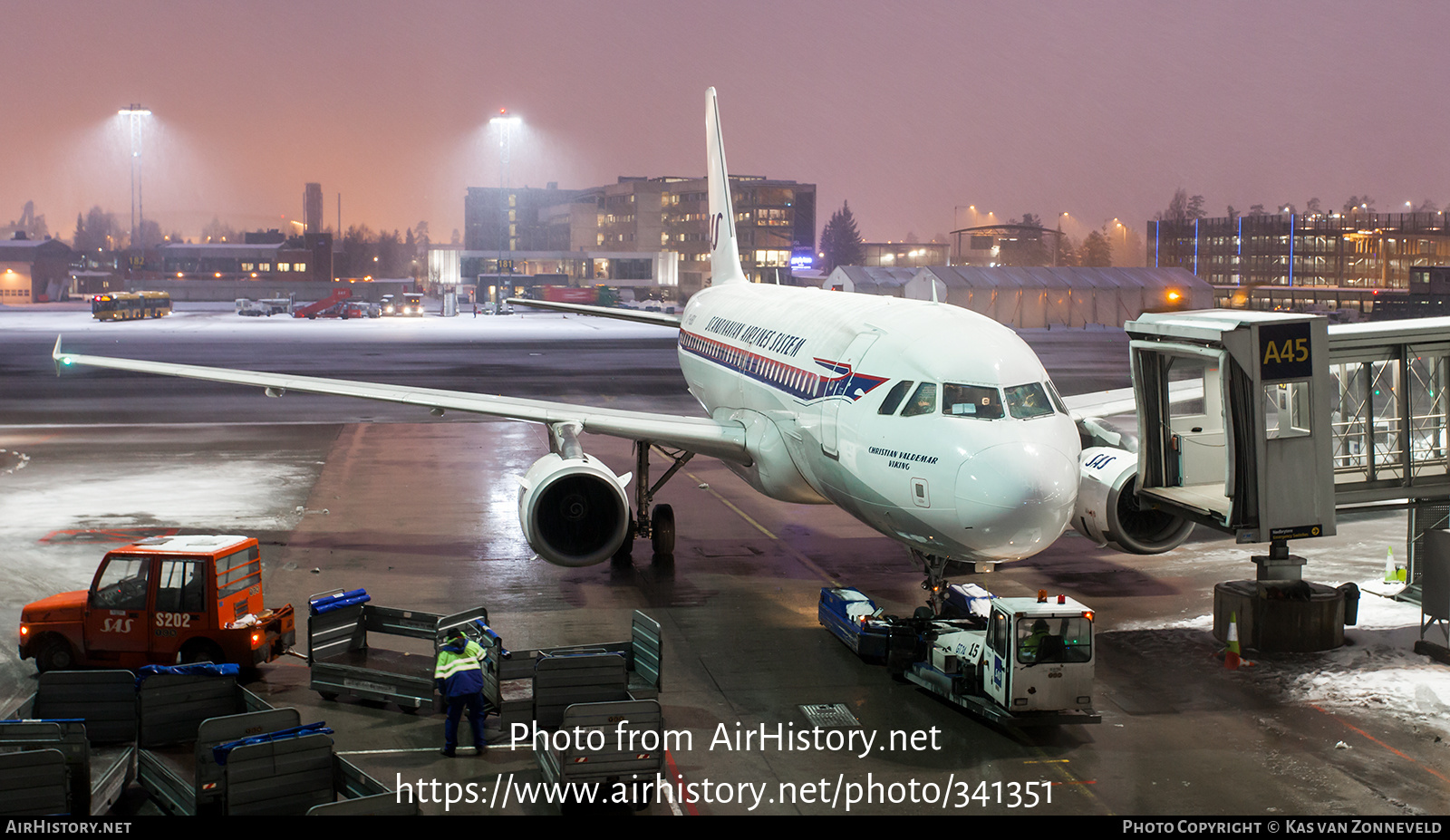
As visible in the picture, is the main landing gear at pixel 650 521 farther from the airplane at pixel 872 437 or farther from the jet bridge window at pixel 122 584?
the jet bridge window at pixel 122 584

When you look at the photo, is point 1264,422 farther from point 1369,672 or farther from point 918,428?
point 918,428

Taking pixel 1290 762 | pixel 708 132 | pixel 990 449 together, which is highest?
pixel 708 132

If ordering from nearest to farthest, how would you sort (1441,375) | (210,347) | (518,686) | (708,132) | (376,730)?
(376,730) → (518,686) → (1441,375) → (708,132) → (210,347)

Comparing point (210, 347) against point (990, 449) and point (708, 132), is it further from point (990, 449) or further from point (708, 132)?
point (990, 449)

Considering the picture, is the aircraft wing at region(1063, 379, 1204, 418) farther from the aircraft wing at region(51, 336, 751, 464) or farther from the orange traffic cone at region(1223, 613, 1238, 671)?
the aircraft wing at region(51, 336, 751, 464)

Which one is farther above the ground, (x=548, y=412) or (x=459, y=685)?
(x=548, y=412)

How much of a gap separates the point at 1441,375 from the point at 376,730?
54.6ft

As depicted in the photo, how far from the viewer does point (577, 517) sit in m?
19.9

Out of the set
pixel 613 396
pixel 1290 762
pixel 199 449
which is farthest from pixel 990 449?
pixel 613 396

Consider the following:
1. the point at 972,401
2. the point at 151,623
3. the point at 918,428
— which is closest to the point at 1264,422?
the point at 972,401

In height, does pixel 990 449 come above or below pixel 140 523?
above

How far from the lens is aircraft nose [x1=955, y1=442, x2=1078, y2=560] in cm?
1439

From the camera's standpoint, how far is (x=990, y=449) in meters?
14.8

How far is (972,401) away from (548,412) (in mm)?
8920
